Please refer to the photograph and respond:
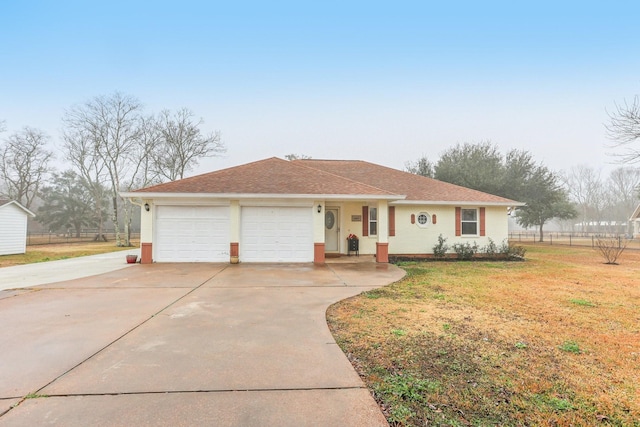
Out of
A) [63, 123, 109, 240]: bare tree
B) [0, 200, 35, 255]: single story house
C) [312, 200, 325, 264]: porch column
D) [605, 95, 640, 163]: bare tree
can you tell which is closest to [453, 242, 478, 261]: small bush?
[312, 200, 325, 264]: porch column

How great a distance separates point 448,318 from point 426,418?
114 inches

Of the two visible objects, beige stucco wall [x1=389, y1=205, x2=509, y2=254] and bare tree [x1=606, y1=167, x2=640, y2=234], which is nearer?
beige stucco wall [x1=389, y1=205, x2=509, y2=254]

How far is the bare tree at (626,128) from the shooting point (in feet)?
42.0

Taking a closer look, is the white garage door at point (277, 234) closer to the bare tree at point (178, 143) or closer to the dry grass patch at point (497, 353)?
the dry grass patch at point (497, 353)

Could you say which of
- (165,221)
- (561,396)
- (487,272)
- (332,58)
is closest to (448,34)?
(332,58)

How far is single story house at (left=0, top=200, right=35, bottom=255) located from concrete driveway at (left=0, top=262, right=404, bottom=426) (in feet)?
49.4

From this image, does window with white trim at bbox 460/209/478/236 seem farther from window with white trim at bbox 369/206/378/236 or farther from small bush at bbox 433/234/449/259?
window with white trim at bbox 369/206/378/236

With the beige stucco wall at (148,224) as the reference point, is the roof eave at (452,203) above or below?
above

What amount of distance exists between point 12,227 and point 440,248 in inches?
929

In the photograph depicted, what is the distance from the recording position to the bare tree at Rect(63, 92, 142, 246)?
25031 millimetres

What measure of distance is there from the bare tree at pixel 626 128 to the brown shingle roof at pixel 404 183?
529 cm

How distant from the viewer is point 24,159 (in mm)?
32281

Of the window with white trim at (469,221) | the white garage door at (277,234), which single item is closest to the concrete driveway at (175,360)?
Result: the white garage door at (277,234)

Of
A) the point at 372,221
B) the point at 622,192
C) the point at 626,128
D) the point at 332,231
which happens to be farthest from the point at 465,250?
the point at 622,192
